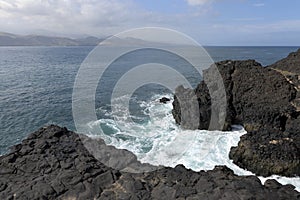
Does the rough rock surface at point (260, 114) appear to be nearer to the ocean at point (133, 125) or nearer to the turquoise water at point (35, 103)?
the ocean at point (133, 125)

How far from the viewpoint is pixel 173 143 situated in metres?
30.2

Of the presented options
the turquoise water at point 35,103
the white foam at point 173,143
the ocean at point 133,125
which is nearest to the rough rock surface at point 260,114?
the white foam at point 173,143

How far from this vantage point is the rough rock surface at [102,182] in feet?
52.6

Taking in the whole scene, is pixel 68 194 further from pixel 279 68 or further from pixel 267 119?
pixel 279 68

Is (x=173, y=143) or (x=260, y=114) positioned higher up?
(x=260, y=114)

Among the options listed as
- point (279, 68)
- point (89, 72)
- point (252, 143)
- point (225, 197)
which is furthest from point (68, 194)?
point (89, 72)

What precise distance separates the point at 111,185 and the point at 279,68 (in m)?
38.2

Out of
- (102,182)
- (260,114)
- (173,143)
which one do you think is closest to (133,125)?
(173,143)

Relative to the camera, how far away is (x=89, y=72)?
7788 cm

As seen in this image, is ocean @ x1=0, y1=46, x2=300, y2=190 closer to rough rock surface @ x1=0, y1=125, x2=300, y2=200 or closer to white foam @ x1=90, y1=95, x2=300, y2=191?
white foam @ x1=90, y1=95, x2=300, y2=191

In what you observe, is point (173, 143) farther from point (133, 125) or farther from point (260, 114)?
point (260, 114)

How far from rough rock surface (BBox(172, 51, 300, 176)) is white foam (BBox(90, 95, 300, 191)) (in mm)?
1054

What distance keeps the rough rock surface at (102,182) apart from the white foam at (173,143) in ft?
22.7

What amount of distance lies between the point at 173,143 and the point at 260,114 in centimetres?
1040
